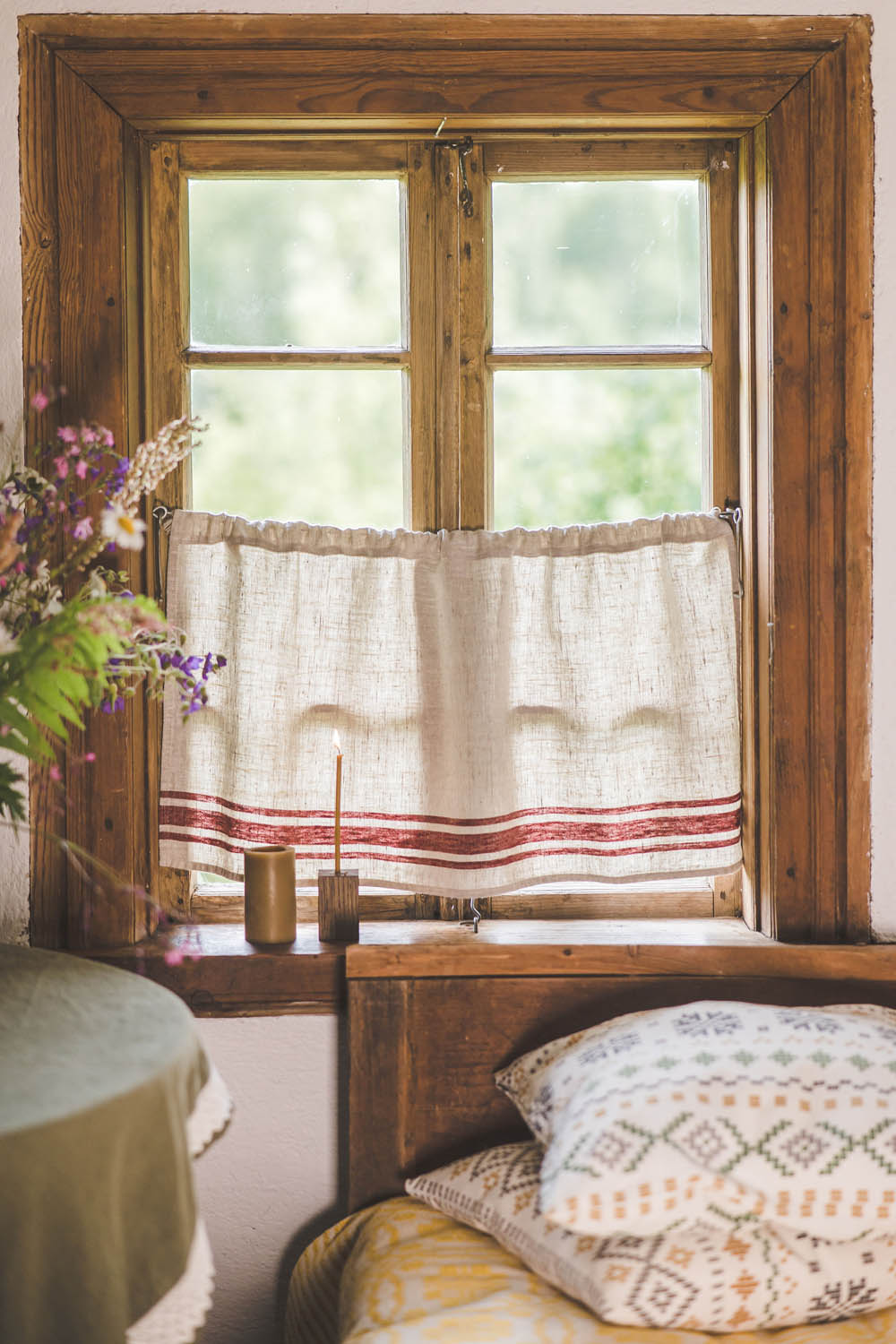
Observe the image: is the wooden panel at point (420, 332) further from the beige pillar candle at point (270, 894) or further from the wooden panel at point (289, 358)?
the beige pillar candle at point (270, 894)

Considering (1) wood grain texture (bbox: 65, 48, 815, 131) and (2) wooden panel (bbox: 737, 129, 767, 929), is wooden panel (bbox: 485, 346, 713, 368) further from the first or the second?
(1) wood grain texture (bbox: 65, 48, 815, 131)

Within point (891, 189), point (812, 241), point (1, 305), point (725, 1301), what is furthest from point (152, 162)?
point (725, 1301)

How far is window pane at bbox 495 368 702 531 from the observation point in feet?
6.10

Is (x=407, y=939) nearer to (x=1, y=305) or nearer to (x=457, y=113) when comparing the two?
(x=1, y=305)

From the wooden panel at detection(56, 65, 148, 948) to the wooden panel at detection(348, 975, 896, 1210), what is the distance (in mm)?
450

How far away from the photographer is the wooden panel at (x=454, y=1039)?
5.46ft

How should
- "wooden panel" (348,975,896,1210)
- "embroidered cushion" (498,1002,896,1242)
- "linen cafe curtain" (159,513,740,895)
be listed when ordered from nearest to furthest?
"embroidered cushion" (498,1002,896,1242)
"wooden panel" (348,975,896,1210)
"linen cafe curtain" (159,513,740,895)

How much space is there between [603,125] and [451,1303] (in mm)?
1798

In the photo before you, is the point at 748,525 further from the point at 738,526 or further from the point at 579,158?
the point at 579,158

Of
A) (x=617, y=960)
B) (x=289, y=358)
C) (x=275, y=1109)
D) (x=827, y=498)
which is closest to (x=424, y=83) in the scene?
(x=289, y=358)

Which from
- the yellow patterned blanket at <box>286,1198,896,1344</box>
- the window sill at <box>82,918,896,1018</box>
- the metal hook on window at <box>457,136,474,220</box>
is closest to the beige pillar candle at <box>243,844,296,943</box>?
the window sill at <box>82,918,896,1018</box>

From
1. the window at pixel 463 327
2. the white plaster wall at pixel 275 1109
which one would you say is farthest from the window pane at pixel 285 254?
the white plaster wall at pixel 275 1109

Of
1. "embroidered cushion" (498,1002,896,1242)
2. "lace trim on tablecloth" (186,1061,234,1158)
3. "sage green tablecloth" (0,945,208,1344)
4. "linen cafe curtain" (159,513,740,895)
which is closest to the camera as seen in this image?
"sage green tablecloth" (0,945,208,1344)

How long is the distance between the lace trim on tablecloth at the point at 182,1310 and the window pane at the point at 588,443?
1253 millimetres
